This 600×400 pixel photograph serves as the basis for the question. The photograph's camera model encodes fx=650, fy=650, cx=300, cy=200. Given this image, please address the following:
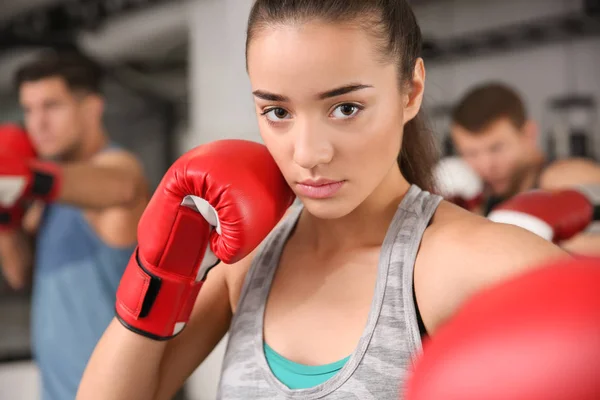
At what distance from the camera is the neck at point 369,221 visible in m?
0.89

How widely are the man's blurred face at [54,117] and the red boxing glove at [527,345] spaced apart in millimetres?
2231

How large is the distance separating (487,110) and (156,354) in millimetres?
2084

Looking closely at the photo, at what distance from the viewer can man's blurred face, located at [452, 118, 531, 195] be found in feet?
8.70

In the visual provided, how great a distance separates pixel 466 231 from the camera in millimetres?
742

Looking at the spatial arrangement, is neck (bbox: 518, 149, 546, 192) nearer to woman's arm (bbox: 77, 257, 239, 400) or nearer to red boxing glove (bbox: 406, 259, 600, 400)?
woman's arm (bbox: 77, 257, 239, 400)

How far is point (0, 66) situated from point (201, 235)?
3115 mm

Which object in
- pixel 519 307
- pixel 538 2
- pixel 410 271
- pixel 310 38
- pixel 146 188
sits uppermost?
pixel 538 2

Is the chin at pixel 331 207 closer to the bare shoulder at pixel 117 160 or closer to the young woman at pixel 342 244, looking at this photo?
the young woman at pixel 342 244

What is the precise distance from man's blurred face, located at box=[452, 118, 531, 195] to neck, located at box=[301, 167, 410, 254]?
1.85 m

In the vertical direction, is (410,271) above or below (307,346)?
above

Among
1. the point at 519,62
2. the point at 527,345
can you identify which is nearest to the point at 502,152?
the point at 527,345

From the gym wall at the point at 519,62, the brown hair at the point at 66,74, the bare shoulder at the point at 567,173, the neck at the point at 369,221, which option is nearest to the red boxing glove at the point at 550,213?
the neck at the point at 369,221

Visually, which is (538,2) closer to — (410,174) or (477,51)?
(477,51)

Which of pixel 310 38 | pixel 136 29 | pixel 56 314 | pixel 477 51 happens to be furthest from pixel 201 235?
pixel 477 51
